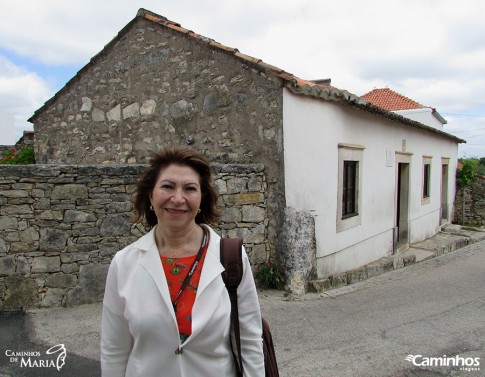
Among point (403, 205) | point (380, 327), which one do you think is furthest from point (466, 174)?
point (380, 327)

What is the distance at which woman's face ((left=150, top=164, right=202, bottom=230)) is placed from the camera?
178cm

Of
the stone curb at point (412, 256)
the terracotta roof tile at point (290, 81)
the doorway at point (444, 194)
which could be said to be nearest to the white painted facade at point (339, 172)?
the terracotta roof tile at point (290, 81)

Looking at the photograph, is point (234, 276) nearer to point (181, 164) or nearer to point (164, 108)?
point (181, 164)

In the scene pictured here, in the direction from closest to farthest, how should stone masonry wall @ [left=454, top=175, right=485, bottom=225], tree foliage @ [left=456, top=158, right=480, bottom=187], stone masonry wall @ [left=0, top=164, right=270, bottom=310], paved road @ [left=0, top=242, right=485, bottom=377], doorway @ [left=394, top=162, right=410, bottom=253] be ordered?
paved road @ [left=0, top=242, right=485, bottom=377] < stone masonry wall @ [left=0, top=164, right=270, bottom=310] < doorway @ [left=394, top=162, right=410, bottom=253] < tree foliage @ [left=456, top=158, right=480, bottom=187] < stone masonry wall @ [left=454, top=175, right=485, bottom=225]

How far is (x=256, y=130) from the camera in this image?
18.8 ft

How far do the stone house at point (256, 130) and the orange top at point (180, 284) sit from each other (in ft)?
12.4

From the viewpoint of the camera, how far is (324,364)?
3.56 m

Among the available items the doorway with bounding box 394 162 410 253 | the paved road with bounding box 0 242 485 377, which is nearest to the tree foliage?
the doorway with bounding box 394 162 410 253

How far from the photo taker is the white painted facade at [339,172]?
575 cm

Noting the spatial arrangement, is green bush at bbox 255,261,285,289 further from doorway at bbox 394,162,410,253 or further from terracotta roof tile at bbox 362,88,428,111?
terracotta roof tile at bbox 362,88,428,111

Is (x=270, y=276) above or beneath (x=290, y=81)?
beneath

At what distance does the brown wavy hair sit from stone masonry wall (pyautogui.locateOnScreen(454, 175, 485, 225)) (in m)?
16.2

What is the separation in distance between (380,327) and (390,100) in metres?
16.4

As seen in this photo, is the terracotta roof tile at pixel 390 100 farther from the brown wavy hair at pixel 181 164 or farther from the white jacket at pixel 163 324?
the white jacket at pixel 163 324
